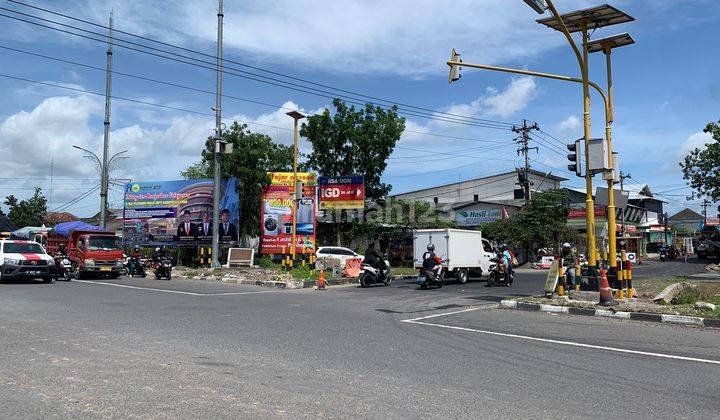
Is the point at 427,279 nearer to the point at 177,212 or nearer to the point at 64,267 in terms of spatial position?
the point at 64,267

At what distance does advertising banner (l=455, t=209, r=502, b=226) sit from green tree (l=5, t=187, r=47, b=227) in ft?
157

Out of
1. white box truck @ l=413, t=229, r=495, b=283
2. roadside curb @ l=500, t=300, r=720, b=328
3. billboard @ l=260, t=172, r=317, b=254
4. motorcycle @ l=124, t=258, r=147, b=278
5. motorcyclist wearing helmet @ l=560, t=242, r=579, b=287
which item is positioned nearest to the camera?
roadside curb @ l=500, t=300, r=720, b=328

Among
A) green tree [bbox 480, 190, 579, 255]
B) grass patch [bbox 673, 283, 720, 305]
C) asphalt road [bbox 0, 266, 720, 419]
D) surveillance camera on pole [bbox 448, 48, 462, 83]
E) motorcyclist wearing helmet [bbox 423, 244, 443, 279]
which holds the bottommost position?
asphalt road [bbox 0, 266, 720, 419]

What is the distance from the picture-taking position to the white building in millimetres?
65562

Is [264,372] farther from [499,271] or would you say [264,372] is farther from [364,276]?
[499,271]

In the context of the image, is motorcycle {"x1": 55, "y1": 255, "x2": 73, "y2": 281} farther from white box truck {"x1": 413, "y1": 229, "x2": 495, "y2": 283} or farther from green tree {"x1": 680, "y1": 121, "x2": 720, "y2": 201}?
green tree {"x1": 680, "y1": 121, "x2": 720, "y2": 201}

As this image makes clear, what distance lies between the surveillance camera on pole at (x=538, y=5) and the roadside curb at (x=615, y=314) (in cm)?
692

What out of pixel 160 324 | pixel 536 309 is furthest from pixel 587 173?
pixel 160 324

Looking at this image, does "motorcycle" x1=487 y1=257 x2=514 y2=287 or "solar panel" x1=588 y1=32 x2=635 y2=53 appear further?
"motorcycle" x1=487 y1=257 x2=514 y2=287

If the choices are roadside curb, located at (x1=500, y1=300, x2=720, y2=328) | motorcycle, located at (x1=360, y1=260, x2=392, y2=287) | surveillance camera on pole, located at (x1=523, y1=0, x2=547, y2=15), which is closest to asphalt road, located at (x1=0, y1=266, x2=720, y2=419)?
roadside curb, located at (x1=500, y1=300, x2=720, y2=328)

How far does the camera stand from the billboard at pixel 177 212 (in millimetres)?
32812

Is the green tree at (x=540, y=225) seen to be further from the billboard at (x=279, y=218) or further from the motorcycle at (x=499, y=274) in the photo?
the motorcycle at (x=499, y=274)

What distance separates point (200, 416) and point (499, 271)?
18636 millimetres

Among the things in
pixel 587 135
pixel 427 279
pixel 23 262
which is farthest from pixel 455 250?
pixel 23 262
